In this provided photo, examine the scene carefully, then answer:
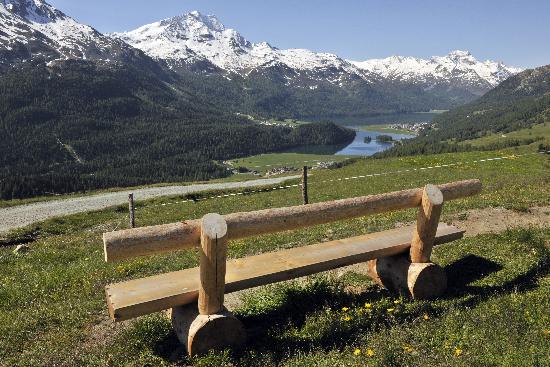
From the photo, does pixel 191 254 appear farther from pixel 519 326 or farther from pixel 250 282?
pixel 519 326

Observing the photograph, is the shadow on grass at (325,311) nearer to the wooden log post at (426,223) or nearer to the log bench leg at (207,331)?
the log bench leg at (207,331)

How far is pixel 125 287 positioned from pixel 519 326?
6.88 meters

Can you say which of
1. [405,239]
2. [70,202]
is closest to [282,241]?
[405,239]

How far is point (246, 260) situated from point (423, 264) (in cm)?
381

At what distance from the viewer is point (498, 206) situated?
1720cm

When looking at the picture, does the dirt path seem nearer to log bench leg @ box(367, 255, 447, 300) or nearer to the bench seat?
the bench seat

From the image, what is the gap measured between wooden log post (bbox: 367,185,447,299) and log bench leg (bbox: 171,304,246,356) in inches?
151

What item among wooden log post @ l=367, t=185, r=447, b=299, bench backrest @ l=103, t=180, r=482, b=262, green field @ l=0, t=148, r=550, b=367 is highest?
bench backrest @ l=103, t=180, r=482, b=262

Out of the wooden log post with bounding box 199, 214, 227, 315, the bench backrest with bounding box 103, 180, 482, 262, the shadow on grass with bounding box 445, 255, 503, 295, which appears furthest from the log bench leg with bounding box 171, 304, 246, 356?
the shadow on grass with bounding box 445, 255, 503, 295

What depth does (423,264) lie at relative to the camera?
9.20 metres

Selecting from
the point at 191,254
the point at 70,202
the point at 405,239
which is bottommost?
the point at 70,202

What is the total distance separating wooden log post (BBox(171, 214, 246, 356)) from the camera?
699cm

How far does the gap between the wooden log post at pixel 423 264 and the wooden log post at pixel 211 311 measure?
3841 millimetres

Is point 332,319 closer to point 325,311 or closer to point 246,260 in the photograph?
point 325,311
